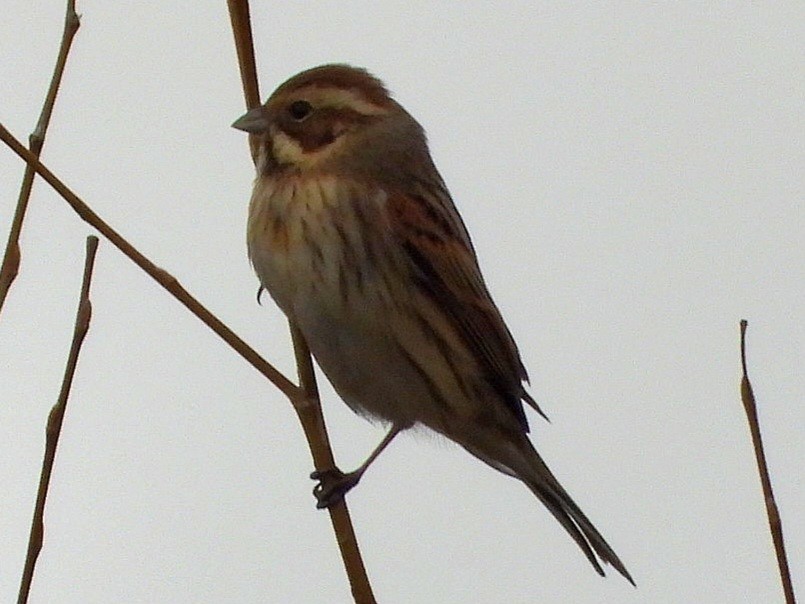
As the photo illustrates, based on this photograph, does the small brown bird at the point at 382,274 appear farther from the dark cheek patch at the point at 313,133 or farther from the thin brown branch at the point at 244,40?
the thin brown branch at the point at 244,40

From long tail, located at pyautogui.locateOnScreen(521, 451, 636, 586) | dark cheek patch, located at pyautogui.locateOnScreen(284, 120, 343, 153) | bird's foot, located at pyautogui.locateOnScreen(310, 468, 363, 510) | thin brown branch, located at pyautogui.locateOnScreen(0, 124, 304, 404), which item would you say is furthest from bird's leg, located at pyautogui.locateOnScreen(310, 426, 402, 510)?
dark cheek patch, located at pyautogui.locateOnScreen(284, 120, 343, 153)

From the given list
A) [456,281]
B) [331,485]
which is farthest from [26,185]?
[456,281]

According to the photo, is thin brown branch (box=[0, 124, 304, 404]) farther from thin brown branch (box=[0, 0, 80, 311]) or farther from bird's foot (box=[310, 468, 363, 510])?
bird's foot (box=[310, 468, 363, 510])

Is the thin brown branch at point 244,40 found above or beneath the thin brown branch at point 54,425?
above

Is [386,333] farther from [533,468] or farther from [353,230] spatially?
[533,468]

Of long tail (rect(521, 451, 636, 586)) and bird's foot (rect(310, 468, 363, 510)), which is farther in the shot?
long tail (rect(521, 451, 636, 586))

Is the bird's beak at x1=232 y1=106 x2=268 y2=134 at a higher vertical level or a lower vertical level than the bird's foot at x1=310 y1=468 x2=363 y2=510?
higher

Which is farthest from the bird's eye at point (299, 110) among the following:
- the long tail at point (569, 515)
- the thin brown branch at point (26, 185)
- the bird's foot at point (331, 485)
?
the thin brown branch at point (26, 185)
